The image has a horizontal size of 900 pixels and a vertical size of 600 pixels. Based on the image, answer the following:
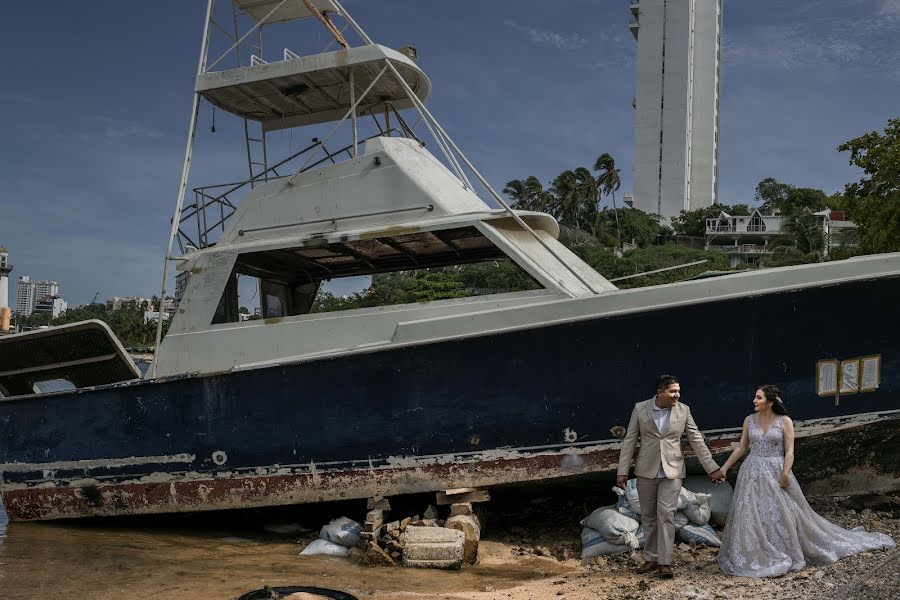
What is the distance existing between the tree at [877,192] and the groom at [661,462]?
665 inches

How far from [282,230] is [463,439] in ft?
8.61

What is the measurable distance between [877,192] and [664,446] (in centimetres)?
1917

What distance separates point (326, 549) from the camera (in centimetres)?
654

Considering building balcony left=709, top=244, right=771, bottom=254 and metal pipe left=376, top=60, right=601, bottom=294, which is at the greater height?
building balcony left=709, top=244, right=771, bottom=254

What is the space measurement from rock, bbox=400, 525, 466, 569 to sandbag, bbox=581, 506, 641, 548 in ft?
3.34

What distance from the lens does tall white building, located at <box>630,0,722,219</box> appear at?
7656 cm

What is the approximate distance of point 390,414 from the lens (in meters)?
6.50

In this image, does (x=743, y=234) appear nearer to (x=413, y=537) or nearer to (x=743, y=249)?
(x=743, y=249)

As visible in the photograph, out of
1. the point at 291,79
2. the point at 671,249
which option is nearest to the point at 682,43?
the point at 671,249

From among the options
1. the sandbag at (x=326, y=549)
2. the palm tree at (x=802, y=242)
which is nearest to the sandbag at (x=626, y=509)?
the sandbag at (x=326, y=549)

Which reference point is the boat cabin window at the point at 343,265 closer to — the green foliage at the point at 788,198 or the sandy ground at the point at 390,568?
the sandy ground at the point at 390,568

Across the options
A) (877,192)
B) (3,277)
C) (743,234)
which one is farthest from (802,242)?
(3,277)

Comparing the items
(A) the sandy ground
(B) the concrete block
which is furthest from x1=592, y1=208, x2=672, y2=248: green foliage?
(B) the concrete block

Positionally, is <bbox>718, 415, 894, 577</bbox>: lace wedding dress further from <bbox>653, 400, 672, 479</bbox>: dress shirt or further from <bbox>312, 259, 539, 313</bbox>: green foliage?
<bbox>312, 259, 539, 313</bbox>: green foliage
